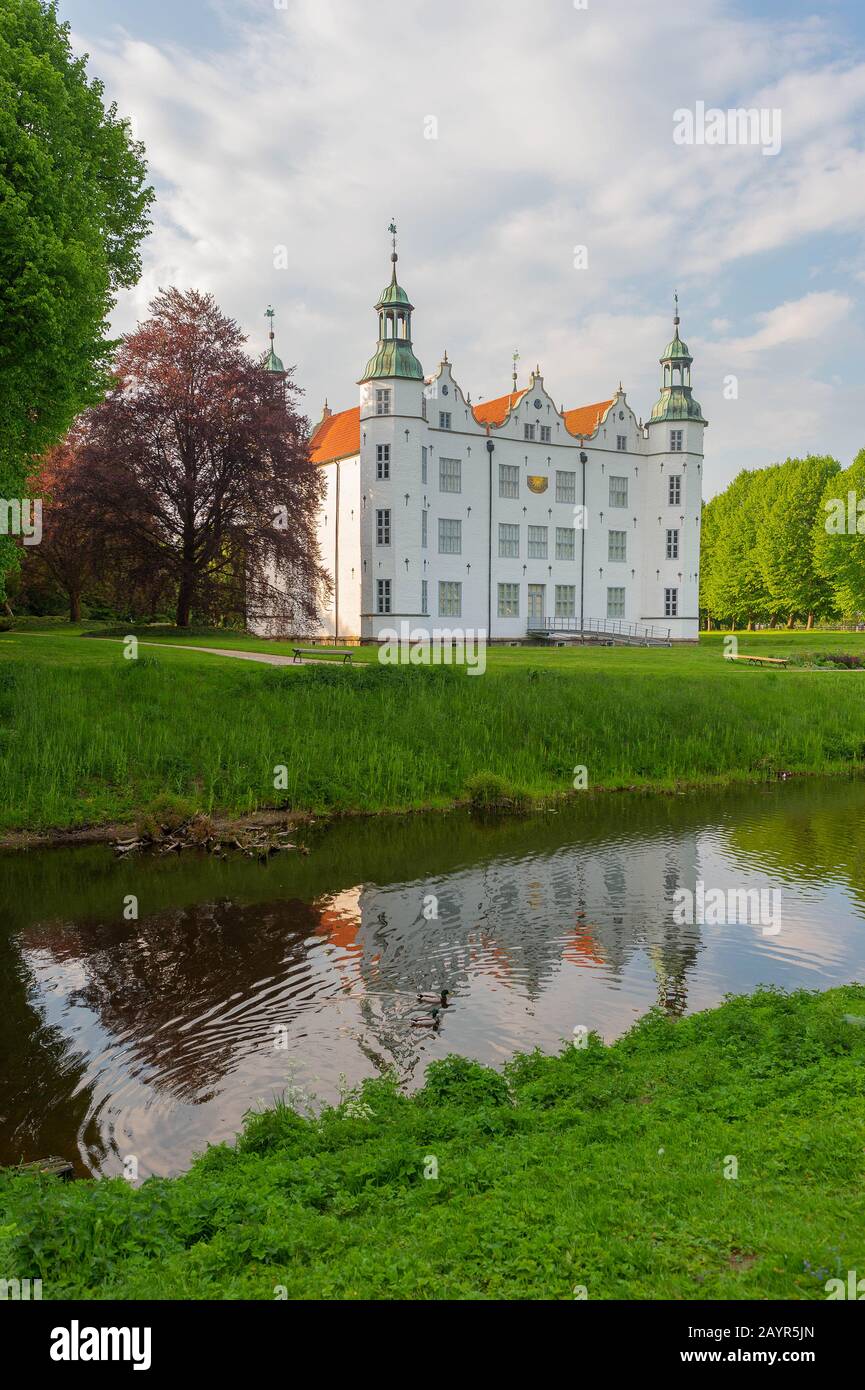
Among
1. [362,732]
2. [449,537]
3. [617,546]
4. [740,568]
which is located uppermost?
[740,568]

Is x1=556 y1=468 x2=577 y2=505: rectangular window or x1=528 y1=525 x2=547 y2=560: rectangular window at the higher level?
x1=556 y1=468 x2=577 y2=505: rectangular window

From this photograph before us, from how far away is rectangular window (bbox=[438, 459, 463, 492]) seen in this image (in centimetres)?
5322

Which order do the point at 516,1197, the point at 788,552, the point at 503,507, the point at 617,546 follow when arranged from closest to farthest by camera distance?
the point at 516,1197, the point at 503,507, the point at 617,546, the point at 788,552

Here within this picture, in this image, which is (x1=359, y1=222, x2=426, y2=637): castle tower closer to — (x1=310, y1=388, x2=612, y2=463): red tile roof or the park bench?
(x1=310, y1=388, x2=612, y2=463): red tile roof

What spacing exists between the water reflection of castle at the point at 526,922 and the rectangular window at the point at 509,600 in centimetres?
3901

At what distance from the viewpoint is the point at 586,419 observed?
201 ft

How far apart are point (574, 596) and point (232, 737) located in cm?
3939

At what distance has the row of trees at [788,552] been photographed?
66.2 meters

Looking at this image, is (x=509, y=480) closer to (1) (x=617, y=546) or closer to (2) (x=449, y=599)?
(2) (x=449, y=599)

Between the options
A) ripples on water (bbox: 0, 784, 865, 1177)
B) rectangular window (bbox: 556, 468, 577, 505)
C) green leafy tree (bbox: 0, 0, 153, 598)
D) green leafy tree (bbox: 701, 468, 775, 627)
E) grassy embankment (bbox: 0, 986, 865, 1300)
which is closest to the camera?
grassy embankment (bbox: 0, 986, 865, 1300)

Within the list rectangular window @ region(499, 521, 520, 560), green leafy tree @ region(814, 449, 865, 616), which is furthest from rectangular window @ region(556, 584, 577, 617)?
green leafy tree @ region(814, 449, 865, 616)

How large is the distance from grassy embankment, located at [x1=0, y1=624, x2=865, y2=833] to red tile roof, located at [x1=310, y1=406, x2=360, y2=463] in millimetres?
26842

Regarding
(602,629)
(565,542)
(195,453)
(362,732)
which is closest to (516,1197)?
(362,732)

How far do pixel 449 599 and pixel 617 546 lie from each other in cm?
1232
